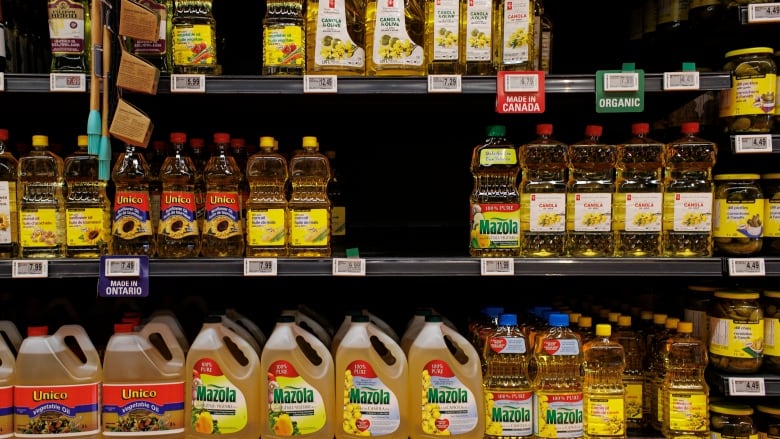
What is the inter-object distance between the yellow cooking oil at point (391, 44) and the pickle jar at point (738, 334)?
4.75ft

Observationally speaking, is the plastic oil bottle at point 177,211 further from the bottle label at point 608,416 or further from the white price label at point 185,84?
the bottle label at point 608,416

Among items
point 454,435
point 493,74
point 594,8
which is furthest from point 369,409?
point 594,8

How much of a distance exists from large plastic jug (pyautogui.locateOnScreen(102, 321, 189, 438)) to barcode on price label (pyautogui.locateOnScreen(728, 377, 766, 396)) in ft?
6.45

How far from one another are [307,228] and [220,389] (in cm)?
63

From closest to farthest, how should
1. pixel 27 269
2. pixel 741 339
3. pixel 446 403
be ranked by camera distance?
pixel 27 269, pixel 446 403, pixel 741 339

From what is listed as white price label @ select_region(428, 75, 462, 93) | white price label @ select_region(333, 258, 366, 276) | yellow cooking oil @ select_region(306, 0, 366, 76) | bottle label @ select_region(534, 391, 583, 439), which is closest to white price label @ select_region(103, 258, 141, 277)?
white price label @ select_region(333, 258, 366, 276)

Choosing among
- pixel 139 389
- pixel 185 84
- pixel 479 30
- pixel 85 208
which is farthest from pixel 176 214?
pixel 479 30

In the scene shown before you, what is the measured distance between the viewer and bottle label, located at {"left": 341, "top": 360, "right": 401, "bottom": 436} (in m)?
1.89

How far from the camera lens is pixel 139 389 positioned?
1876 millimetres

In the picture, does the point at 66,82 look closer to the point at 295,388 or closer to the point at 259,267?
the point at 259,267

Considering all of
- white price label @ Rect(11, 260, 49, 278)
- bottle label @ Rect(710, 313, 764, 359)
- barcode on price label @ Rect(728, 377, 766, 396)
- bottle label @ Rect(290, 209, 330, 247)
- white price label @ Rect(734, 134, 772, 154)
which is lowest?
barcode on price label @ Rect(728, 377, 766, 396)

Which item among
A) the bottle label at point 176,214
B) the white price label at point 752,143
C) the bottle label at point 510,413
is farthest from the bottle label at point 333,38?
the white price label at point 752,143

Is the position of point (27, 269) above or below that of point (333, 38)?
below

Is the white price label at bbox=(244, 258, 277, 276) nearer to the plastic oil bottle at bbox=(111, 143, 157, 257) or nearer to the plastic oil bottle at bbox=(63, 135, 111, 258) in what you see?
the plastic oil bottle at bbox=(111, 143, 157, 257)
